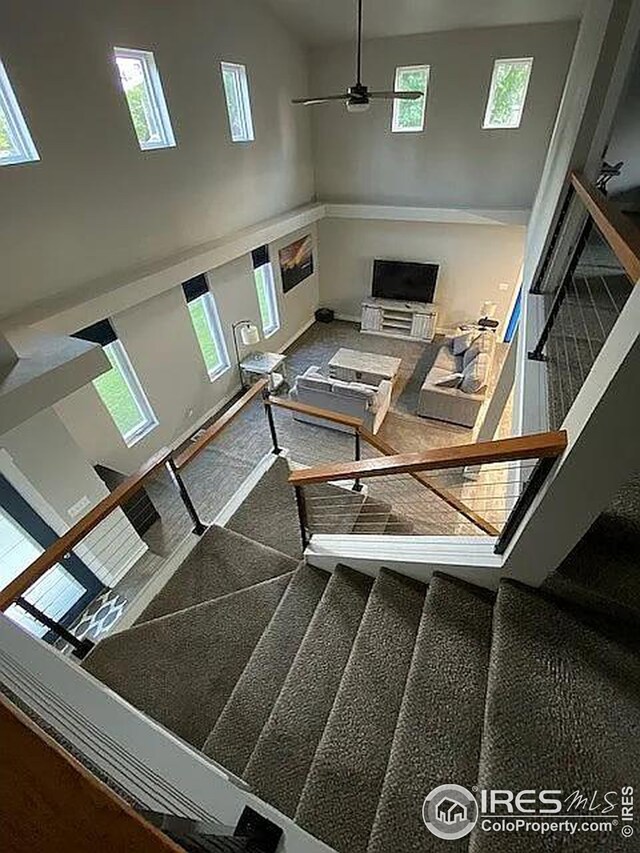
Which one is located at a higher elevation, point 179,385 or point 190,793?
point 190,793

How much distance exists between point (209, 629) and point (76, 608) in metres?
2.39

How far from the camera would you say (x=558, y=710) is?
139 cm

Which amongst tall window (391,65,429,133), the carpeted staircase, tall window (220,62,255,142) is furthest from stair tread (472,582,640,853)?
tall window (391,65,429,133)

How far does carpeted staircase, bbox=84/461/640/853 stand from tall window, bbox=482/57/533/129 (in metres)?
7.32

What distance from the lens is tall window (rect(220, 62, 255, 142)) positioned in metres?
5.21

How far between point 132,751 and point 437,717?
3.95ft

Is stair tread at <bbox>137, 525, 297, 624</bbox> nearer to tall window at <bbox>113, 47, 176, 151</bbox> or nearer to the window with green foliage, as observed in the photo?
the window with green foliage

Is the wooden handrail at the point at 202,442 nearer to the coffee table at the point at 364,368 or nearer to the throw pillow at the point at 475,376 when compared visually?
the coffee table at the point at 364,368

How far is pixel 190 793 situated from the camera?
29.8 inches

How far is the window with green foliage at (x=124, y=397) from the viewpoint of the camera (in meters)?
4.60

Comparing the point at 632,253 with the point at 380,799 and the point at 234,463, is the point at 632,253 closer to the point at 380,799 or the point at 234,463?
the point at 380,799

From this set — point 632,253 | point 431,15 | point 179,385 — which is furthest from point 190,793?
point 431,15

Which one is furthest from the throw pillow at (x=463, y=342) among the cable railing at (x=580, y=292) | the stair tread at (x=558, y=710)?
the stair tread at (x=558, y=710)

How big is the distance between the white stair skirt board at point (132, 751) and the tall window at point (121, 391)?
4029 millimetres
